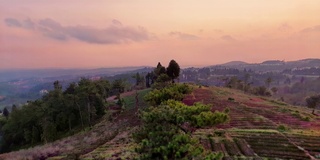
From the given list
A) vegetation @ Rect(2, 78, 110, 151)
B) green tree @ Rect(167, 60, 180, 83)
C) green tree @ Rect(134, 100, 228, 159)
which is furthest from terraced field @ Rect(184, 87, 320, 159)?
vegetation @ Rect(2, 78, 110, 151)

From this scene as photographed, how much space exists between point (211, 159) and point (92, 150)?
92.3 feet

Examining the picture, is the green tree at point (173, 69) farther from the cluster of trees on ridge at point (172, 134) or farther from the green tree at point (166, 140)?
the green tree at point (166, 140)

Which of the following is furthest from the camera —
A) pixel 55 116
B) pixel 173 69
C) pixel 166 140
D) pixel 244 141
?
pixel 55 116

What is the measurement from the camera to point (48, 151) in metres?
46.5

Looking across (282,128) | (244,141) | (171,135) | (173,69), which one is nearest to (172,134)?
(171,135)

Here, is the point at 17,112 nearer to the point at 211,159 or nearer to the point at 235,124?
the point at 235,124

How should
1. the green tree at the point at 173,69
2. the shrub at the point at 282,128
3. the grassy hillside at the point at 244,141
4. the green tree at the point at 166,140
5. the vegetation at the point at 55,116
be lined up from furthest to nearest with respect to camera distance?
the green tree at the point at 173,69 → the vegetation at the point at 55,116 → the shrub at the point at 282,128 → the grassy hillside at the point at 244,141 → the green tree at the point at 166,140

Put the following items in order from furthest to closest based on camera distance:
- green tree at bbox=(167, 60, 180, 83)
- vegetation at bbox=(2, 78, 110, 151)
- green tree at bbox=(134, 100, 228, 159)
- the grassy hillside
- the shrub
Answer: green tree at bbox=(167, 60, 180, 83) → vegetation at bbox=(2, 78, 110, 151) → the shrub → the grassy hillside → green tree at bbox=(134, 100, 228, 159)

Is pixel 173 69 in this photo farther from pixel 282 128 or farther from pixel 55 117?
pixel 282 128

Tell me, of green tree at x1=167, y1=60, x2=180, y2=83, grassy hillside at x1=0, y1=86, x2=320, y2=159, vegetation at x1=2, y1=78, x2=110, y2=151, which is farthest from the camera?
green tree at x1=167, y1=60, x2=180, y2=83

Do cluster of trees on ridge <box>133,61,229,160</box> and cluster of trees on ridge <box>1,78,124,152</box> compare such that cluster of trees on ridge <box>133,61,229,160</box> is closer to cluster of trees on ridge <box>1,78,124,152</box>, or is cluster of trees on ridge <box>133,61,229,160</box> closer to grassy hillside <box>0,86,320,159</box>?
grassy hillside <box>0,86,320,159</box>

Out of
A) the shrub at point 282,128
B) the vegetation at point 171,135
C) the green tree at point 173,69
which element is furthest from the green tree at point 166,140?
the green tree at point 173,69

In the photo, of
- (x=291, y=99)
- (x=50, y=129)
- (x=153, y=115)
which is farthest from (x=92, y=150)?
(x=291, y=99)

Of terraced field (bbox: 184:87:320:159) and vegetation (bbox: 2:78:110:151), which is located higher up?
terraced field (bbox: 184:87:320:159)
